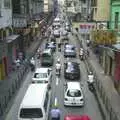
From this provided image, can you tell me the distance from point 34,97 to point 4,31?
62.4 ft

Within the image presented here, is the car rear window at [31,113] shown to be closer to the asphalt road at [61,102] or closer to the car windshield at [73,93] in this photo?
the asphalt road at [61,102]

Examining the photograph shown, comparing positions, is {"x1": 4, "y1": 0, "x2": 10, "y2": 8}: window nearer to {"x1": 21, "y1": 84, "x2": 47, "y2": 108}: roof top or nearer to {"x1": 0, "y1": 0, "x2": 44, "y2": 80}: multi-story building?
{"x1": 0, "y1": 0, "x2": 44, "y2": 80}: multi-story building

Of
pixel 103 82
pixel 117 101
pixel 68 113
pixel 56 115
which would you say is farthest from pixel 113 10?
pixel 56 115

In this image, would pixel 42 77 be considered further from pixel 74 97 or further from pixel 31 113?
pixel 31 113

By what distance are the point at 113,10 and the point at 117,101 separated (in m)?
8.68

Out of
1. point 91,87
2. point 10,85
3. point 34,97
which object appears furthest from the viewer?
point 10,85

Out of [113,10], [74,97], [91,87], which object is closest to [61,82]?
[91,87]

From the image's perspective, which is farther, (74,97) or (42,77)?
(42,77)

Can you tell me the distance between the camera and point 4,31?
39312 mm

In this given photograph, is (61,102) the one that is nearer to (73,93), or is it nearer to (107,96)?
(73,93)

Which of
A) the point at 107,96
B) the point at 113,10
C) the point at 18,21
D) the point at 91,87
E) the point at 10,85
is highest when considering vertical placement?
A: the point at 113,10

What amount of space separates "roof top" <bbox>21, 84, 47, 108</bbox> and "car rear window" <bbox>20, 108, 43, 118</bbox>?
9.6 inches

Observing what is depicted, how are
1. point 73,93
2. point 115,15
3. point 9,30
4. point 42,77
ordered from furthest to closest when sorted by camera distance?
point 9,30 < point 115,15 < point 42,77 < point 73,93

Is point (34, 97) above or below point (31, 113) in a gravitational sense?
above
